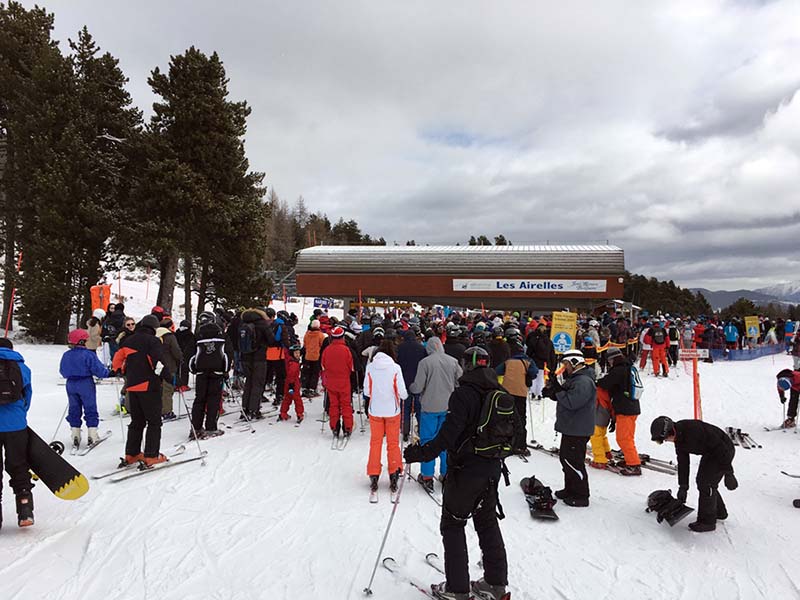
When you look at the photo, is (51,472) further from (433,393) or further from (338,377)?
(433,393)

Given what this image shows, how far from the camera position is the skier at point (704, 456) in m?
4.95

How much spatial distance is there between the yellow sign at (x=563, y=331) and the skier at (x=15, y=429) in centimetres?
1075

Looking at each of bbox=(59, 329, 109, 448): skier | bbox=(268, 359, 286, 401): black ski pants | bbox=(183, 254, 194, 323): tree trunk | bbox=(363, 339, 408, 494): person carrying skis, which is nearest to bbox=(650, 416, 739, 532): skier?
bbox=(363, 339, 408, 494): person carrying skis

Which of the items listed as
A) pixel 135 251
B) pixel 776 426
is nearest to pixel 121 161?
pixel 135 251

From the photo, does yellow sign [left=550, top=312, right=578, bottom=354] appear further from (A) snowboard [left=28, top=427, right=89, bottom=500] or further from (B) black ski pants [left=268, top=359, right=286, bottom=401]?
(A) snowboard [left=28, top=427, right=89, bottom=500]

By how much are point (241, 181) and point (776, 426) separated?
63.9 ft

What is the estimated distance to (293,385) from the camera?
30.6 ft

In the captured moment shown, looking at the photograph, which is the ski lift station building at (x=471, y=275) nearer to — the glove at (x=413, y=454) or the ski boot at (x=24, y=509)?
the ski boot at (x=24, y=509)

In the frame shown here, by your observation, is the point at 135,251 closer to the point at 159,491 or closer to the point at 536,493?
the point at 159,491

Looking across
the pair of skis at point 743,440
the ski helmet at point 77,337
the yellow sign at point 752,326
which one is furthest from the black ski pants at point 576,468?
the yellow sign at point 752,326

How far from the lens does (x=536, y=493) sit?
564 cm

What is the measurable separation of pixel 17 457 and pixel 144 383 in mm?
1844

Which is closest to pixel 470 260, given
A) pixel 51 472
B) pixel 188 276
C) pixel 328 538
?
pixel 188 276

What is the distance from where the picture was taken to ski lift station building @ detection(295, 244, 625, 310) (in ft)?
91.8
